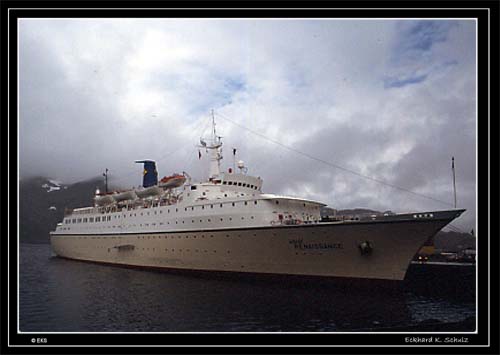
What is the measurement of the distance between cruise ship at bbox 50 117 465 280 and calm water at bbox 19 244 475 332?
44.8 inches

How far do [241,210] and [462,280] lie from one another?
14.2 m

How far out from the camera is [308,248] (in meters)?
17.5

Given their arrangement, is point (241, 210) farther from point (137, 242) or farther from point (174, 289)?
point (137, 242)

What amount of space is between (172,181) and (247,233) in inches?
380

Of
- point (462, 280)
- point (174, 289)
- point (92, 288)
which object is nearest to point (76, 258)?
point (92, 288)

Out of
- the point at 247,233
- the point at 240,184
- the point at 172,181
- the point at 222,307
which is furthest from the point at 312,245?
the point at 172,181

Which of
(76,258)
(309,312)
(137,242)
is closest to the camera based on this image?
(309,312)

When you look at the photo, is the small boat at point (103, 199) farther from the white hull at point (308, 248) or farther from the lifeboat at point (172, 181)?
the white hull at point (308, 248)

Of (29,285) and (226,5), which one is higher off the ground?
(226,5)

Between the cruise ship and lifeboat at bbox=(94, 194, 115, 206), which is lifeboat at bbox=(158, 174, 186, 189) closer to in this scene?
the cruise ship

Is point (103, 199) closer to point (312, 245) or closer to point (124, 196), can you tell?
point (124, 196)

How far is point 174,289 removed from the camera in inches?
719

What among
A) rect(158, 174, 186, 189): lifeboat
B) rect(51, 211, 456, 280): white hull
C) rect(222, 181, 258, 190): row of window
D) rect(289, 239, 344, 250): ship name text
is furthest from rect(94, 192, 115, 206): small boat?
rect(289, 239, 344, 250): ship name text

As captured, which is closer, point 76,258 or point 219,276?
point 219,276
